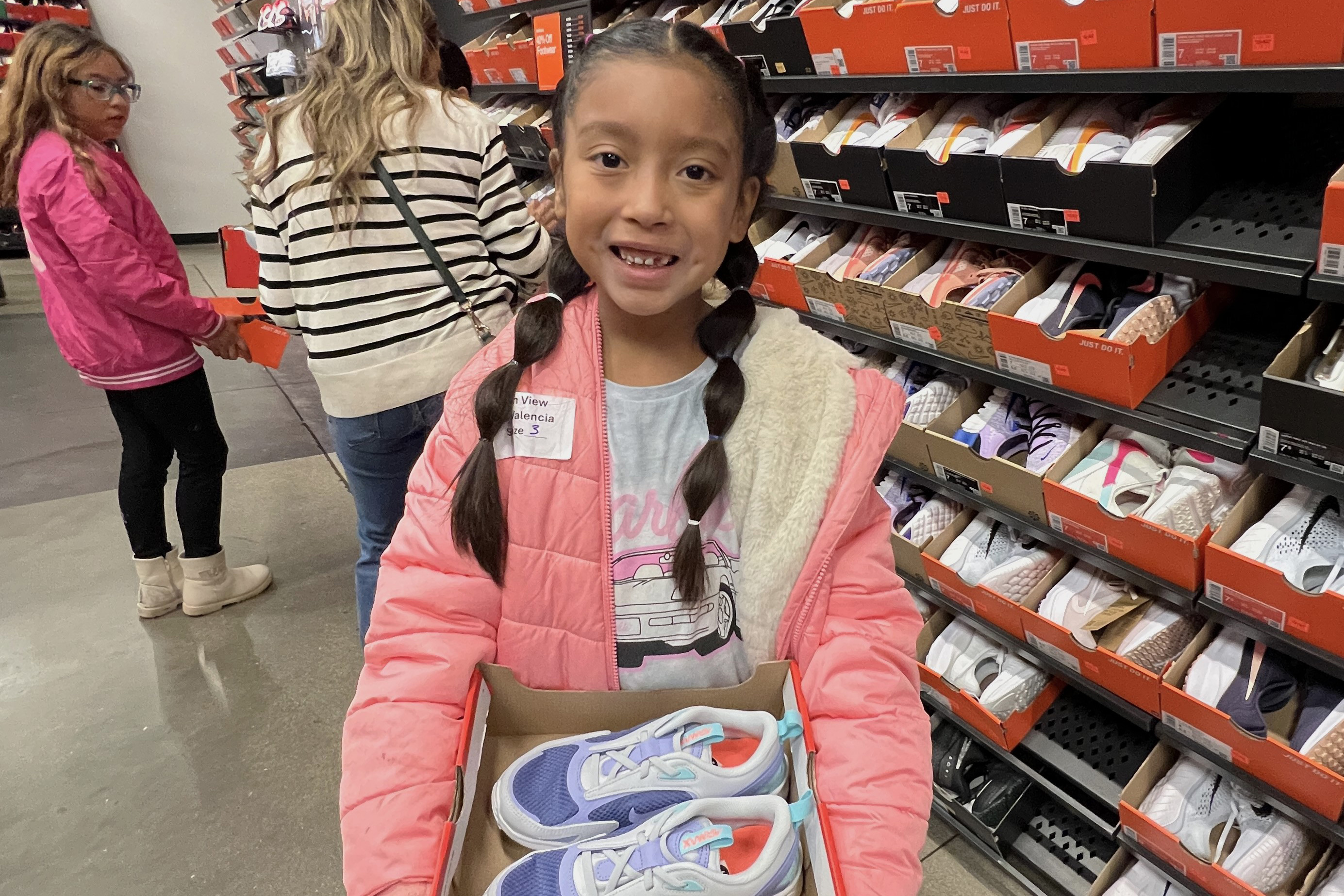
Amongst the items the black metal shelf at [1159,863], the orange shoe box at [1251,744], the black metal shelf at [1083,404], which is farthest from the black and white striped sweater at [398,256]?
the black metal shelf at [1159,863]

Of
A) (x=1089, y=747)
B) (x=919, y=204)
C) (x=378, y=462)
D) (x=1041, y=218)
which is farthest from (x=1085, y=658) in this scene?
(x=378, y=462)

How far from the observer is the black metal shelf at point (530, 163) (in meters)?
3.03

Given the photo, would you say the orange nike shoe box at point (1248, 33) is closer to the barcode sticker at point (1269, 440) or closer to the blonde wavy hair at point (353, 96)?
the barcode sticker at point (1269, 440)

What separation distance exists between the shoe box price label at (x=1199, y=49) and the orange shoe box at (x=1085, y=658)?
1010mm

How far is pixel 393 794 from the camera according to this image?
0.95 meters

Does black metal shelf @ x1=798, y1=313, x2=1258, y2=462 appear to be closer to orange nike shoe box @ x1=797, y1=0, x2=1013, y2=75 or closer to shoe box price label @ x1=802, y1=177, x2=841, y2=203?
shoe box price label @ x1=802, y1=177, x2=841, y2=203

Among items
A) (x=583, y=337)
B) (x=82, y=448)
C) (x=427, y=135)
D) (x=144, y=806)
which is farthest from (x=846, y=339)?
(x=82, y=448)

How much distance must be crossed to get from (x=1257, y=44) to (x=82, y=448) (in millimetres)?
4925

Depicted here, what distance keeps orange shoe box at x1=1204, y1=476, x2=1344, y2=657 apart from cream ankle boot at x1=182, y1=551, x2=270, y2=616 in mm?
2974

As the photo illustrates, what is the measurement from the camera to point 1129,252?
143cm

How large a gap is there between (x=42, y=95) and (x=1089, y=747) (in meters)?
3.06

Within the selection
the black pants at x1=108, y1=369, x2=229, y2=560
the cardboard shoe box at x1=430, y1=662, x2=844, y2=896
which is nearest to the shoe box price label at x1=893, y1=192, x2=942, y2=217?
the cardboard shoe box at x1=430, y1=662, x2=844, y2=896

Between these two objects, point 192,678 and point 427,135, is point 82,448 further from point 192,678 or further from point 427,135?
point 427,135

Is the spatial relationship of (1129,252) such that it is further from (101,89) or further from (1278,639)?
(101,89)
